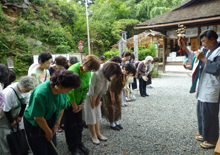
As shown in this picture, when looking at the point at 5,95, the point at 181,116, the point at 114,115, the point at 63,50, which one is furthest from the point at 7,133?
the point at 63,50

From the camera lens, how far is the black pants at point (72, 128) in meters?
2.61

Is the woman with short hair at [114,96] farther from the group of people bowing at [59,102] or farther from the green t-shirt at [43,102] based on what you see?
the green t-shirt at [43,102]

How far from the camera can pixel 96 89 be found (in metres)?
2.88

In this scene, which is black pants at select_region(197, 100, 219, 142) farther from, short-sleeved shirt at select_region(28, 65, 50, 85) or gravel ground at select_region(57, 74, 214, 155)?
short-sleeved shirt at select_region(28, 65, 50, 85)

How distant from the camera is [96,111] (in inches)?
122

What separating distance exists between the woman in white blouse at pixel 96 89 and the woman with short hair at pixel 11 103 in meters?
1.04

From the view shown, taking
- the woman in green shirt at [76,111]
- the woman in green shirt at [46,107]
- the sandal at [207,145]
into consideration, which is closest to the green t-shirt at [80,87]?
the woman in green shirt at [76,111]

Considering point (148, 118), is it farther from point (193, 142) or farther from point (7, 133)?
point (7, 133)

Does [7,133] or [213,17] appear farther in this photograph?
[213,17]

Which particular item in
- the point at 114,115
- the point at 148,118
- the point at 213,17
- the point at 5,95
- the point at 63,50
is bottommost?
the point at 148,118

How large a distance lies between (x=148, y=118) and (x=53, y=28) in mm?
17578

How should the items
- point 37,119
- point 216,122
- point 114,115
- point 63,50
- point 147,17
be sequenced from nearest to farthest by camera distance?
point 37,119, point 216,122, point 114,115, point 63,50, point 147,17

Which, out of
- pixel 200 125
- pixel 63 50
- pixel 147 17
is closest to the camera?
pixel 200 125

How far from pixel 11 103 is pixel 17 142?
0.61 metres
